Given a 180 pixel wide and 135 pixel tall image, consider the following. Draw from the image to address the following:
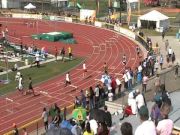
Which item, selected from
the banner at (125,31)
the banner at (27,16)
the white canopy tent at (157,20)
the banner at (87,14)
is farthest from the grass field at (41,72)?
the banner at (27,16)

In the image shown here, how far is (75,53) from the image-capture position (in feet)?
131

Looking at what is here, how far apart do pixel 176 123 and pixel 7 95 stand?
1627 cm

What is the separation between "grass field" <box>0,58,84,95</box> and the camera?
1129 inches

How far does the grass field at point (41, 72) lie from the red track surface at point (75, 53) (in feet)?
2.40

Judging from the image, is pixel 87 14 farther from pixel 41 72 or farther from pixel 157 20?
pixel 41 72

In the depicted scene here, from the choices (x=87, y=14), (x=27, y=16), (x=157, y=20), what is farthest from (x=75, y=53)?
(x=27, y=16)

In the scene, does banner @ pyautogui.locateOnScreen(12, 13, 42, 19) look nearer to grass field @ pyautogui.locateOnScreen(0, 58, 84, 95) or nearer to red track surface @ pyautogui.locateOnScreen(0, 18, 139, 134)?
red track surface @ pyautogui.locateOnScreen(0, 18, 139, 134)

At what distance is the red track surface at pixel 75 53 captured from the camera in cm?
2422

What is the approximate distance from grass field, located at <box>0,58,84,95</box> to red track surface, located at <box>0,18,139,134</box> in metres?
0.73

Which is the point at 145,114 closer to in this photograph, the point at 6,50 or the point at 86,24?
the point at 6,50

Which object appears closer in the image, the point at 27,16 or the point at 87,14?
the point at 87,14

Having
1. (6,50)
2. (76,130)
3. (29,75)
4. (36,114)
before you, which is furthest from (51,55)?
(76,130)

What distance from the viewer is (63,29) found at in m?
53.7

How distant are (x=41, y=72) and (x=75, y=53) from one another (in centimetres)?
793
